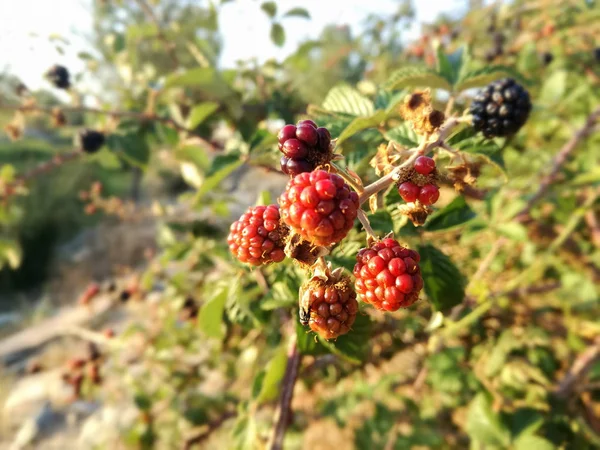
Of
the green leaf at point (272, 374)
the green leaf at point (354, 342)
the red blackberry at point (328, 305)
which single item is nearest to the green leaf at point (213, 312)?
the green leaf at point (272, 374)

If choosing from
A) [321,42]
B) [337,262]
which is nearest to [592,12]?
[321,42]

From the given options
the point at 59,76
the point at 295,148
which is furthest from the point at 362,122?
the point at 59,76

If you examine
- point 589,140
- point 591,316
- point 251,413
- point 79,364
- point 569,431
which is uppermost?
point 251,413

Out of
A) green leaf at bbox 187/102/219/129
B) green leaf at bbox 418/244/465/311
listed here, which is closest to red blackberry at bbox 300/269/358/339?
green leaf at bbox 418/244/465/311

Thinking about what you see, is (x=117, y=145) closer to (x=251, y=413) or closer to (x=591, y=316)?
(x=251, y=413)

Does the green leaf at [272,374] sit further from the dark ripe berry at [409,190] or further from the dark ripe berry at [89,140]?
the dark ripe berry at [89,140]

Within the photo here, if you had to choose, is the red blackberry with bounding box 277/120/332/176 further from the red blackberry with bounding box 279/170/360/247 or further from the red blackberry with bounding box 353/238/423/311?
the red blackberry with bounding box 353/238/423/311
